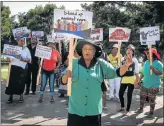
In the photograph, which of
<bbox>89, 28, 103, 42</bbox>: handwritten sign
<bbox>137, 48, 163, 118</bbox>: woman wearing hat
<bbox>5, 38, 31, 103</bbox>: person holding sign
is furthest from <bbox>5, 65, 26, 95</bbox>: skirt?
<bbox>137, 48, 163, 118</bbox>: woman wearing hat

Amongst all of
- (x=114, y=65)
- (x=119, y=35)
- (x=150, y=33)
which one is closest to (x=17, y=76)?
(x=114, y=65)

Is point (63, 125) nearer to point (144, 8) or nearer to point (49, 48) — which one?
point (49, 48)

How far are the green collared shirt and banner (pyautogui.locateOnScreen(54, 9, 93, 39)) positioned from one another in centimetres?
73

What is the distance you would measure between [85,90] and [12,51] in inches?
192

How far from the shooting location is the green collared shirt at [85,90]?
473 centimetres

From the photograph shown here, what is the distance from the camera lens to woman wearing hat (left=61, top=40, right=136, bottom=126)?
187 inches

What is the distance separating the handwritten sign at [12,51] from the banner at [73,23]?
3827mm

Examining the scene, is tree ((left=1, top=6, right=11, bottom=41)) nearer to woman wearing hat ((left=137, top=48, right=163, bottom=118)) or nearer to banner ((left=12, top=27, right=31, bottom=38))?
banner ((left=12, top=27, right=31, bottom=38))

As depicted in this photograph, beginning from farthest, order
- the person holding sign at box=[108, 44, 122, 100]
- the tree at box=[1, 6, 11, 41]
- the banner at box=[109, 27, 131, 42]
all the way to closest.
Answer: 1. the tree at box=[1, 6, 11, 41]
2. the person holding sign at box=[108, 44, 122, 100]
3. the banner at box=[109, 27, 131, 42]

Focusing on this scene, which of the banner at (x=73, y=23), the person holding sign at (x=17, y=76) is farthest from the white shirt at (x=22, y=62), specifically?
the banner at (x=73, y=23)

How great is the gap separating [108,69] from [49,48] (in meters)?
4.65

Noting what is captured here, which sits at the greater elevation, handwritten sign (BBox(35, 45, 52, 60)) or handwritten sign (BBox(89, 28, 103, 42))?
handwritten sign (BBox(89, 28, 103, 42))

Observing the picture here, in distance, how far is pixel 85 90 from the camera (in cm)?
473

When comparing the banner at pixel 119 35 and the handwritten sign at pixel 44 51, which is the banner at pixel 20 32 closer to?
the handwritten sign at pixel 44 51
